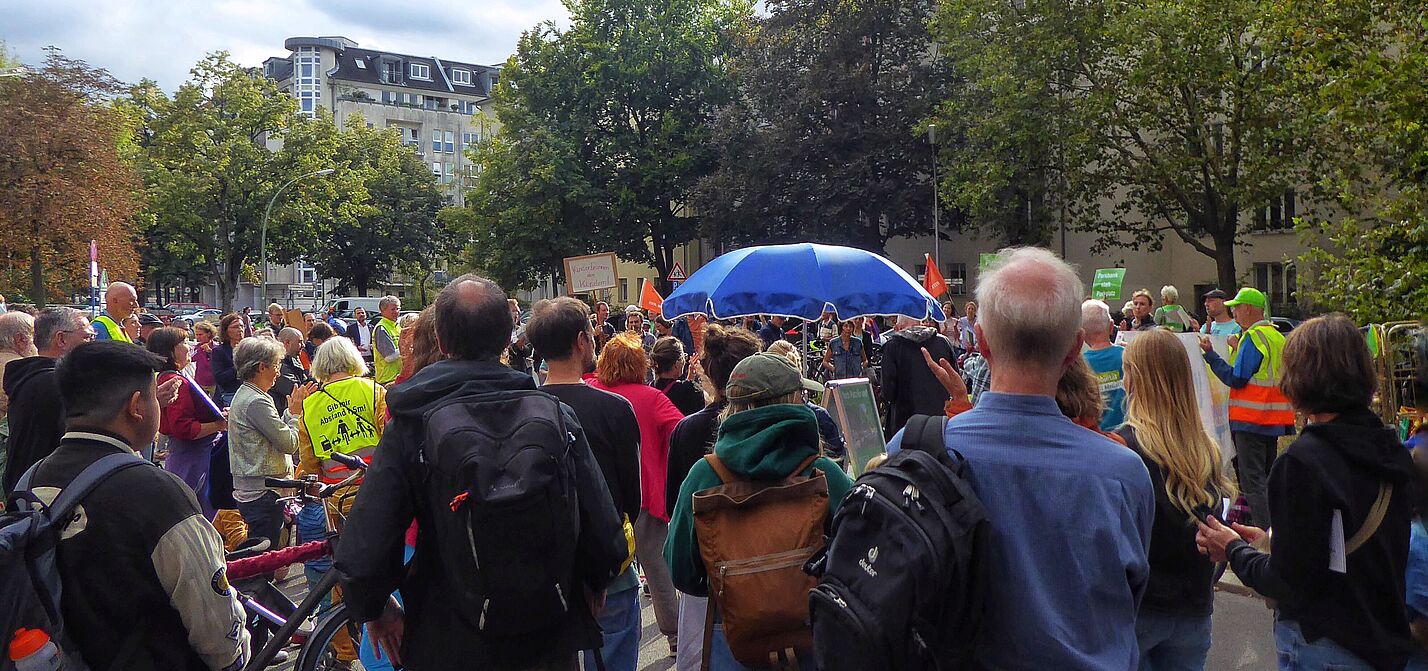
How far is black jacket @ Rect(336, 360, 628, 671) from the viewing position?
308 centimetres

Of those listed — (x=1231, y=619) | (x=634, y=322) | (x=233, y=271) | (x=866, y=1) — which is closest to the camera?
(x=1231, y=619)

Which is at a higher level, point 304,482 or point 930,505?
point 930,505

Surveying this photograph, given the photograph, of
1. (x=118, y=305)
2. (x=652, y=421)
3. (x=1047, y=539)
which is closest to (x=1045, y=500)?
(x=1047, y=539)

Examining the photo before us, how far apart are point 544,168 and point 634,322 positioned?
77.3 feet

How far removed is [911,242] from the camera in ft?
139

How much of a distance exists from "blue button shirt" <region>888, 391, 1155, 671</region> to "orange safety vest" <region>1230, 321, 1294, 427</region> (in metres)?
7.42

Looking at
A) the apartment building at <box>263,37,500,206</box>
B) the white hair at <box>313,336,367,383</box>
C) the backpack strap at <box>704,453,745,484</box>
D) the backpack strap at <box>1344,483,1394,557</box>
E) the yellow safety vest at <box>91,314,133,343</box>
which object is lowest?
the backpack strap at <box>1344,483,1394,557</box>

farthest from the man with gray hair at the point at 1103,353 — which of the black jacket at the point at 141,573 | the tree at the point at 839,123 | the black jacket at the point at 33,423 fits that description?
the tree at the point at 839,123

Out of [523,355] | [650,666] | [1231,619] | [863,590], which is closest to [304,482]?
[650,666]

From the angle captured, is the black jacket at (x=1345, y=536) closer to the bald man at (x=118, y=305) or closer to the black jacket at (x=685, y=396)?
the black jacket at (x=685, y=396)

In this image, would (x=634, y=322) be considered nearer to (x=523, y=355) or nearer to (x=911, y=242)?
(x=523, y=355)

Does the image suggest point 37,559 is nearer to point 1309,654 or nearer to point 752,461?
point 752,461

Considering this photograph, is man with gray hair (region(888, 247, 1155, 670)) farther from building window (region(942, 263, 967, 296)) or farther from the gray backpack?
building window (region(942, 263, 967, 296))

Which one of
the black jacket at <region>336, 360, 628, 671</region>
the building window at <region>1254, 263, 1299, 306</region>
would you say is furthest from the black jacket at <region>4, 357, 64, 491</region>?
the building window at <region>1254, 263, 1299, 306</region>
